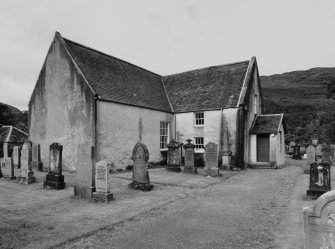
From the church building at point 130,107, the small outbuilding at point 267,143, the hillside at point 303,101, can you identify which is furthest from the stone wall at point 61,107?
the hillside at point 303,101

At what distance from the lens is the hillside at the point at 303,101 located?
40.4 metres

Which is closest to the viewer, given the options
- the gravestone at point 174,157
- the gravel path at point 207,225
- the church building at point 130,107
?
the gravel path at point 207,225

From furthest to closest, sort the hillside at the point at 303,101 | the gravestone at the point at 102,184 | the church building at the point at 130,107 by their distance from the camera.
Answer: the hillside at the point at 303,101 → the church building at the point at 130,107 → the gravestone at the point at 102,184

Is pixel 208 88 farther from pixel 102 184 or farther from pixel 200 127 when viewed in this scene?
pixel 102 184

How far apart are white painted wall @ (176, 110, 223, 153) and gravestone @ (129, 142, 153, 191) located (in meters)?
11.4

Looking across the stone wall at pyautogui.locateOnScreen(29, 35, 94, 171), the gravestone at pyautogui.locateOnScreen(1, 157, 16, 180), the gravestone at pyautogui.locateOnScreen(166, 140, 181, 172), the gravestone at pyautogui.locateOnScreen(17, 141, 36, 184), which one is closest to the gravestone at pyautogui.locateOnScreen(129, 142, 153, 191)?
the stone wall at pyautogui.locateOnScreen(29, 35, 94, 171)

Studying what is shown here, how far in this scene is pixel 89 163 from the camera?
1020cm

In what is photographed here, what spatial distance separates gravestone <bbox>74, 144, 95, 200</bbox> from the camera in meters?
10.0

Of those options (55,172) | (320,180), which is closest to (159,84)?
(55,172)

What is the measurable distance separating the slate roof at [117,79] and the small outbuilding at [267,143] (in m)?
8.21

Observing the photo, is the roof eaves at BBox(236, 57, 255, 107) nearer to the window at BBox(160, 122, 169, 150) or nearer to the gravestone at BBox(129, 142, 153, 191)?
the window at BBox(160, 122, 169, 150)

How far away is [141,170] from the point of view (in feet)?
39.2

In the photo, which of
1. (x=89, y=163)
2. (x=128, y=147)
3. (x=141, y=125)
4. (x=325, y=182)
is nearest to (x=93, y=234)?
(x=89, y=163)

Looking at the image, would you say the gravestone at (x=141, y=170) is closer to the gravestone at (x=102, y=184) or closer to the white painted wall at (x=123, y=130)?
the gravestone at (x=102, y=184)
